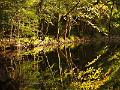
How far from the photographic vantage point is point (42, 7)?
23266 mm

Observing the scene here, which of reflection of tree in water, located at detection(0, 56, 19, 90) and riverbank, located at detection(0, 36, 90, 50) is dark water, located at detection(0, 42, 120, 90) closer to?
reflection of tree in water, located at detection(0, 56, 19, 90)

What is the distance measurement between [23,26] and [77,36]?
405 inches

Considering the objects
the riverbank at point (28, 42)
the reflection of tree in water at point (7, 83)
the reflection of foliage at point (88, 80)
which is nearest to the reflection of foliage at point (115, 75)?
the reflection of foliage at point (88, 80)

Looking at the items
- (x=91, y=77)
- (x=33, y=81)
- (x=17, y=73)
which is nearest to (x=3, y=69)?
(x=17, y=73)

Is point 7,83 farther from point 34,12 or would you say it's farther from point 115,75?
point 34,12

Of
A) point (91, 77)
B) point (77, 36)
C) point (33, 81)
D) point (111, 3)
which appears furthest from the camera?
point (77, 36)

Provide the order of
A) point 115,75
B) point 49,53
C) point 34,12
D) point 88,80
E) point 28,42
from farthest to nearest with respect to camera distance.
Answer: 1. point 28,42
2. point 34,12
3. point 49,53
4. point 115,75
5. point 88,80

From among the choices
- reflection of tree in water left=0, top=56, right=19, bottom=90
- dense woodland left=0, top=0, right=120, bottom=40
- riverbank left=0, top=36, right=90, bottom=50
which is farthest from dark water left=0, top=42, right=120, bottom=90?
dense woodland left=0, top=0, right=120, bottom=40

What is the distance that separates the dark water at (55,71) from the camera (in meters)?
13.9

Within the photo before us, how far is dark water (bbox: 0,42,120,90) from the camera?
1392cm

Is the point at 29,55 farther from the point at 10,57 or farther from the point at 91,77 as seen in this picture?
the point at 91,77

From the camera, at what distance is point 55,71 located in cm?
1695

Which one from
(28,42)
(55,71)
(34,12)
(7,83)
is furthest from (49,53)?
(7,83)

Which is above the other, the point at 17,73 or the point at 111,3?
the point at 111,3
